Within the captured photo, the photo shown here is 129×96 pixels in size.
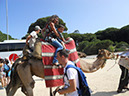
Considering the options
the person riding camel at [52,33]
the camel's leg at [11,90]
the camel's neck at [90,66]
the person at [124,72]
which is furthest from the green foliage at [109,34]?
the camel's leg at [11,90]

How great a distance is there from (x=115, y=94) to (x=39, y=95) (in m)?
3.18

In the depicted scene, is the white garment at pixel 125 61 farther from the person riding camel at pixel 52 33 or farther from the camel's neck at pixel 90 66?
the person riding camel at pixel 52 33

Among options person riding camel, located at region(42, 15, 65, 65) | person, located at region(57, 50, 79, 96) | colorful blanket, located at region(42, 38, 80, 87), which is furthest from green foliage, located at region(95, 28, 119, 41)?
person, located at region(57, 50, 79, 96)

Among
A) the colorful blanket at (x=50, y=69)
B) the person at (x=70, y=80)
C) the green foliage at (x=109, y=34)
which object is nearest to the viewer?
the person at (x=70, y=80)

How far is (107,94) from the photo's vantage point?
223 inches

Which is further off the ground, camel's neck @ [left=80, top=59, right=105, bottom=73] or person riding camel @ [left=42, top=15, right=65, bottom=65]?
person riding camel @ [left=42, top=15, right=65, bottom=65]

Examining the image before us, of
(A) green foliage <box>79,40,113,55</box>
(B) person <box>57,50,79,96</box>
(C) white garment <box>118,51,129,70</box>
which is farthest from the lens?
(A) green foliage <box>79,40,113,55</box>

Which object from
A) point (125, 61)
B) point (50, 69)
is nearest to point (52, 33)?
point (50, 69)

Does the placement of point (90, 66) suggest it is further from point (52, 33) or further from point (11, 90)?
point (11, 90)

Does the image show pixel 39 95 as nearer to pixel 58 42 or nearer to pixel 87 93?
pixel 58 42

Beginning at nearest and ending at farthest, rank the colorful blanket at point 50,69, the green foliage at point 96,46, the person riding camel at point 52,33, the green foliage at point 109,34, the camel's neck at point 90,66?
the colorful blanket at point 50,69, the person riding camel at point 52,33, the camel's neck at point 90,66, the green foliage at point 96,46, the green foliage at point 109,34

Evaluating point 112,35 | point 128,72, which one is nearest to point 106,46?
point 112,35

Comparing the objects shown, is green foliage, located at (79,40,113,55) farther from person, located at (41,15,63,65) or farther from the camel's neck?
person, located at (41,15,63,65)

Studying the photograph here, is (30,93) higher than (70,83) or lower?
lower
